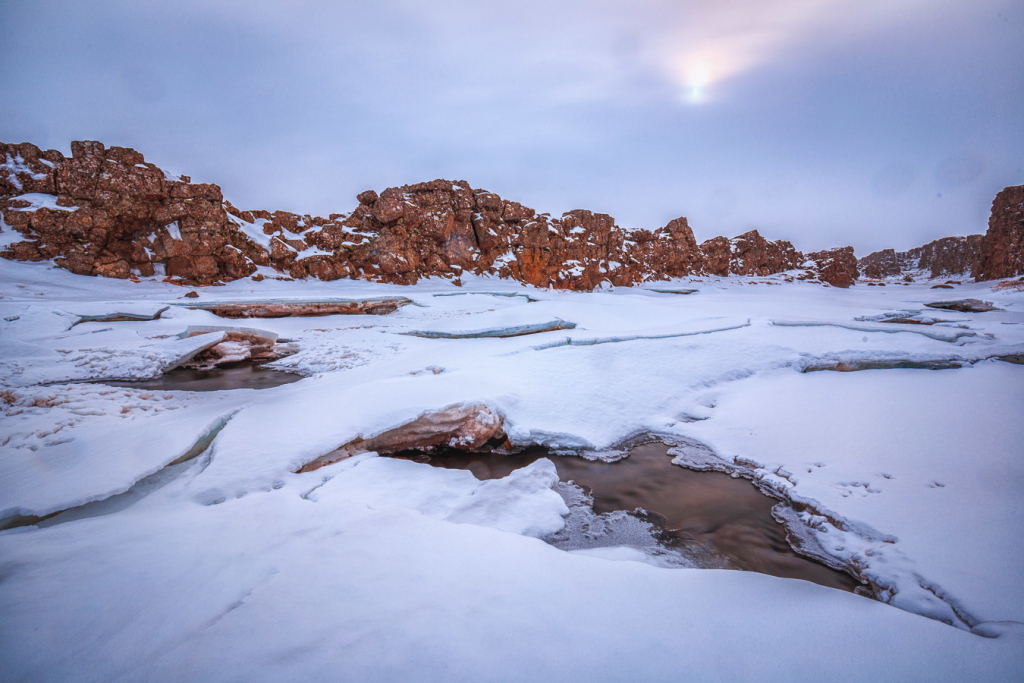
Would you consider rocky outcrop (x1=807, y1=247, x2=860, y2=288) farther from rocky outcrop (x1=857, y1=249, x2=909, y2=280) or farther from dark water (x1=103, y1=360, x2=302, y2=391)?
dark water (x1=103, y1=360, x2=302, y2=391)

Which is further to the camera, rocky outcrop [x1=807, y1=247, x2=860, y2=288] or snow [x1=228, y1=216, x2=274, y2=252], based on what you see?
rocky outcrop [x1=807, y1=247, x2=860, y2=288]

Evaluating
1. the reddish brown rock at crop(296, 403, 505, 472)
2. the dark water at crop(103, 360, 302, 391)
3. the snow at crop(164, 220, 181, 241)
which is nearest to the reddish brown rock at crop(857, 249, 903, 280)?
the reddish brown rock at crop(296, 403, 505, 472)

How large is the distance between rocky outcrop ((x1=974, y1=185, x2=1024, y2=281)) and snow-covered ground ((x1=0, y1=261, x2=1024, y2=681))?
33.2m

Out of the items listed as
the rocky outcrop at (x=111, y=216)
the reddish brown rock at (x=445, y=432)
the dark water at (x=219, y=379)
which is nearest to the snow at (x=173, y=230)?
the rocky outcrop at (x=111, y=216)

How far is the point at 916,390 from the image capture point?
385 centimetres

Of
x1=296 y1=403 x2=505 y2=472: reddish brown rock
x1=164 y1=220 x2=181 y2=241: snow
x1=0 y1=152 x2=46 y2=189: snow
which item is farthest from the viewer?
x1=164 y1=220 x2=181 y2=241: snow

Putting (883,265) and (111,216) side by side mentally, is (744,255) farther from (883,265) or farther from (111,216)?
(111,216)

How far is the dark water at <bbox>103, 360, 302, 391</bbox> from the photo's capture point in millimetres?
5512

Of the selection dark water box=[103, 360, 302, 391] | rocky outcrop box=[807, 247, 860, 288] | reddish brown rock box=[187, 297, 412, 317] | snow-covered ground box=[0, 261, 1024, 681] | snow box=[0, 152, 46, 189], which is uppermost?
snow box=[0, 152, 46, 189]

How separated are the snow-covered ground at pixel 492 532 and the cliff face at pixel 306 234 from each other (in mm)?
14039

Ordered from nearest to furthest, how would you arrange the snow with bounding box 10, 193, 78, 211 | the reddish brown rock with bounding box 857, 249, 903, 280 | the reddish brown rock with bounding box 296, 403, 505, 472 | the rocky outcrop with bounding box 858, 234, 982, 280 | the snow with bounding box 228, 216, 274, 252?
the reddish brown rock with bounding box 296, 403, 505, 472, the snow with bounding box 10, 193, 78, 211, the snow with bounding box 228, 216, 274, 252, the rocky outcrop with bounding box 858, 234, 982, 280, the reddish brown rock with bounding box 857, 249, 903, 280

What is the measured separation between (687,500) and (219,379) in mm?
7493

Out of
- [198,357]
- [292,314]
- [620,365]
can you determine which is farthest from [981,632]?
[292,314]

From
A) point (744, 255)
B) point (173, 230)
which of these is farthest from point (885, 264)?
point (173, 230)
